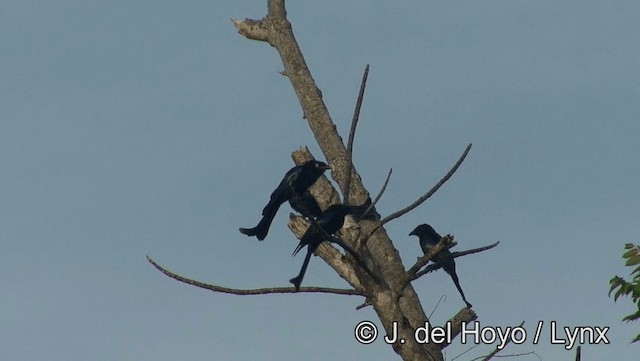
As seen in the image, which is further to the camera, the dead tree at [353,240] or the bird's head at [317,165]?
the bird's head at [317,165]

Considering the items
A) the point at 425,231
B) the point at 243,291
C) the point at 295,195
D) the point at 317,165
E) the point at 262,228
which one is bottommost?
the point at 243,291

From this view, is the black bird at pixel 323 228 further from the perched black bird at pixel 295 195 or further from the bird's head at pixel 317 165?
the bird's head at pixel 317 165

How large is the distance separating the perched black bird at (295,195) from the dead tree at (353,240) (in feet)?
1.23

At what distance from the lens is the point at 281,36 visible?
1552cm

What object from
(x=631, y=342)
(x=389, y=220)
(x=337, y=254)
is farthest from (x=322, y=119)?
(x=631, y=342)

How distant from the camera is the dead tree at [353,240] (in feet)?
37.6

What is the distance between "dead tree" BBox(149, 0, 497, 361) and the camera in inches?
451

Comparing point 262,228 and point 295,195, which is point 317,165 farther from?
point 262,228

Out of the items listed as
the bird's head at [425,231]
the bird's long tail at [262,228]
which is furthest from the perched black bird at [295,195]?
the bird's head at [425,231]

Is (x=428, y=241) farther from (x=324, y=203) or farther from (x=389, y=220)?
(x=389, y=220)

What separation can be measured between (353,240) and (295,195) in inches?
83.2

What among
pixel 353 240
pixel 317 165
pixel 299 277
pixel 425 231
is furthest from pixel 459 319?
pixel 425 231

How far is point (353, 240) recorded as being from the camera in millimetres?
11688

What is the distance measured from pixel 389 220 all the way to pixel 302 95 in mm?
4093
